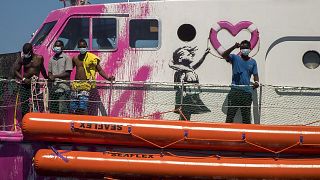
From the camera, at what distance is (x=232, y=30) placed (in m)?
7.93

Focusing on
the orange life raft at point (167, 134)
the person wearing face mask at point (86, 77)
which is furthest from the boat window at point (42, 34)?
the orange life raft at point (167, 134)

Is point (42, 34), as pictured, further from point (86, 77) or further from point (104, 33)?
point (86, 77)

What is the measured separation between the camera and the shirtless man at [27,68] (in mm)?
7160

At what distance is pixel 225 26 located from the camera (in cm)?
791

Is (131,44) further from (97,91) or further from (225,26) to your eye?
(225,26)

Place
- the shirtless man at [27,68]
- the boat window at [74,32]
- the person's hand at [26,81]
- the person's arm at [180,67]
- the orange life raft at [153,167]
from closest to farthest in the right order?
the orange life raft at [153,167] → the person's hand at [26,81] → the shirtless man at [27,68] → the person's arm at [180,67] → the boat window at [74,32]

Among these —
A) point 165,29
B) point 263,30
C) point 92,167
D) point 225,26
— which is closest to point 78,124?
point 92,167

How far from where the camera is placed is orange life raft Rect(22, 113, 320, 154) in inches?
264

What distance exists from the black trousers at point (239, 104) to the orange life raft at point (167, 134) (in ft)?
1.49

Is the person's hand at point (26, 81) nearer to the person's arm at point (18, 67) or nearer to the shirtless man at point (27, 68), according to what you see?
the shirtless man at point (27, 68)

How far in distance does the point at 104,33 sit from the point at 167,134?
2.23m

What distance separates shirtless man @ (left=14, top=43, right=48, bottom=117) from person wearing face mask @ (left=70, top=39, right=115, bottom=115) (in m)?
0.54

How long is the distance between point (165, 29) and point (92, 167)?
104 inches

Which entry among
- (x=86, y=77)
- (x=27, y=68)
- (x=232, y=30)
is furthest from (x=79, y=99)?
(x=232, y=30)
